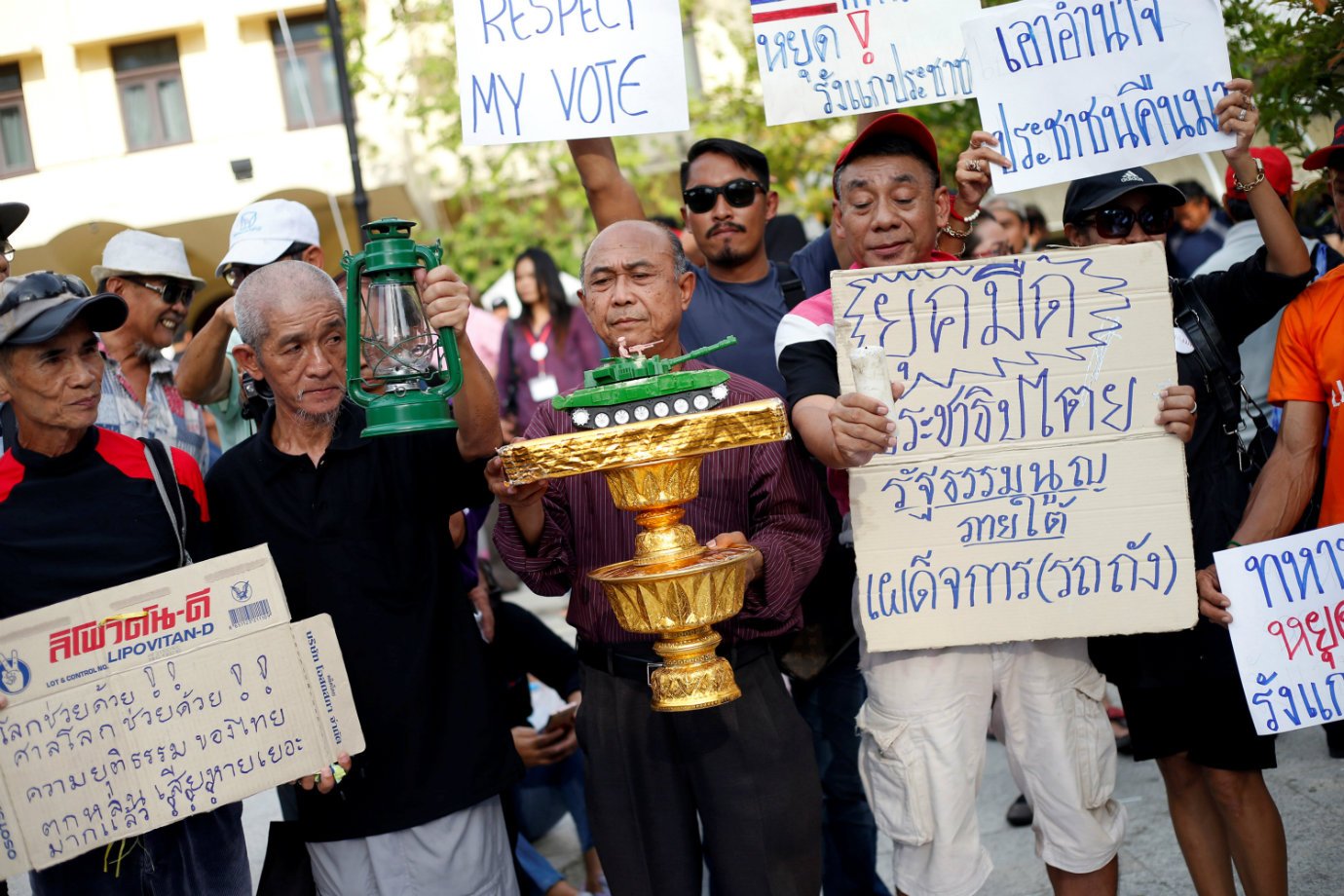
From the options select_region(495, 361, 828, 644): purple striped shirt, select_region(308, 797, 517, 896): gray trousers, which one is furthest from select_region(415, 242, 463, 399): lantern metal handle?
select_region(308, 797, 517, 896): gray trousers

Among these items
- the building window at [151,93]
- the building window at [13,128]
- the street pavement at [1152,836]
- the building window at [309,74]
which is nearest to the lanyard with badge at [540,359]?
the street pavement at [1152,836]

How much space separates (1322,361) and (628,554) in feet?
6.01

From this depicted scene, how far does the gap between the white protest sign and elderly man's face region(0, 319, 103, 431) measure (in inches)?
50.9

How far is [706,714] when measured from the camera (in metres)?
3.20

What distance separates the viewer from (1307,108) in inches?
155

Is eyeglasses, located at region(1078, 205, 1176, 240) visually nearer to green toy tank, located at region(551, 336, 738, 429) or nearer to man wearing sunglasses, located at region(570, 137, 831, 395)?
man wearing sunglasses, located at region(570, 137, 831, 395)

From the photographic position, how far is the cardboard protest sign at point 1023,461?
3107 mm

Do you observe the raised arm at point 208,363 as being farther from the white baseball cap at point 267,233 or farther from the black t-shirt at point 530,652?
the black t-shirt at point 530,652

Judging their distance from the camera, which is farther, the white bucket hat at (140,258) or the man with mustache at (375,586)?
the white bucket hat at (140,258)

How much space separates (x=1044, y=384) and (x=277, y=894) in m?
2.49

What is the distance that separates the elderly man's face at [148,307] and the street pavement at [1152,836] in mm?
2290

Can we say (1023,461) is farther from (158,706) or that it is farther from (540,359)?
(540,359)

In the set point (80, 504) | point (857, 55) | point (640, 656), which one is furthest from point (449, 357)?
point (857, 55)

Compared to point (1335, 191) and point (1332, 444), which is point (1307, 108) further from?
point (1332, 444)
